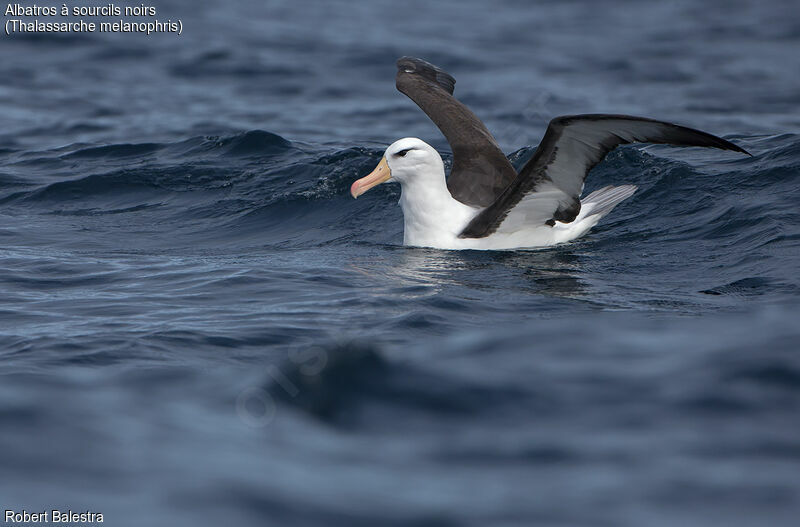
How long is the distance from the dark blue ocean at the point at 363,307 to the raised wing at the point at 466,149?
3.02 ft

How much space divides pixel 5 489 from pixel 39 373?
2337 mm

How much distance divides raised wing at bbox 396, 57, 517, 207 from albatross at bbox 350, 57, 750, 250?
0.01 metres

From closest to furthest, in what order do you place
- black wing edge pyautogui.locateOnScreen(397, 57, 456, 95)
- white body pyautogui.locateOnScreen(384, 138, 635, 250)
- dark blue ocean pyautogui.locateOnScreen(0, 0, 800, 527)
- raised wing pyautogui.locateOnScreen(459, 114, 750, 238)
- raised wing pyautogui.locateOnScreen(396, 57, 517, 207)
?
1. dark blue ocean pyautogui.locateOnScreen(0, 0, 800, 527)
2. raised wing pyautogui.locateOnScreen(459, 114, 750, 238)
3. white body pyautogui.locateOnScreen(384, 138, 635, 250)
4. raised wing pyautogui.locateOnScreen(396, 57, 517, 207)
5. black wing edge pyautogui.locateOnScreen(397, 57, 456, 95)


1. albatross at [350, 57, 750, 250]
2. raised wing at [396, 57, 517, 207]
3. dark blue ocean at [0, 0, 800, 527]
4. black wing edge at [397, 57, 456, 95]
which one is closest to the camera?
dark blue ocean at [0, 0, 800, 527]

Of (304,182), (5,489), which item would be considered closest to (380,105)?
(304,182)

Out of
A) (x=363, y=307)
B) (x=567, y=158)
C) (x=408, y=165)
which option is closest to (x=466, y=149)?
(x=408, y=165)

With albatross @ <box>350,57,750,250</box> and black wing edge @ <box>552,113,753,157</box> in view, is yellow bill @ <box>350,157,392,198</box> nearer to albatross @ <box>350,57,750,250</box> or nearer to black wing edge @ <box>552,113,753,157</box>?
albatross @ <box>350,57,750,250</box>

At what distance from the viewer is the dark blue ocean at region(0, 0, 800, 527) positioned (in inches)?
153

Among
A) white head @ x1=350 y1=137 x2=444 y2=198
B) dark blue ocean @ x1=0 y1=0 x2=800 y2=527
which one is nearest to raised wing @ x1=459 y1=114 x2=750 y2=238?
dark blue ocean @ x1=0 y1=0 x2=800 y2=527

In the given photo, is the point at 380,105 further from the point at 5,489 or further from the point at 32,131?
the point at 5,489

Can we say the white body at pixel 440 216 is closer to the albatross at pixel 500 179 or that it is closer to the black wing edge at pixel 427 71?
the albatross at pixel 500 179

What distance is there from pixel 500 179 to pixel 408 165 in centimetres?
130

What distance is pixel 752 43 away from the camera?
2017 cm

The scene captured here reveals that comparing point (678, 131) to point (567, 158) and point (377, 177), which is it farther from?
point (377, 177)
